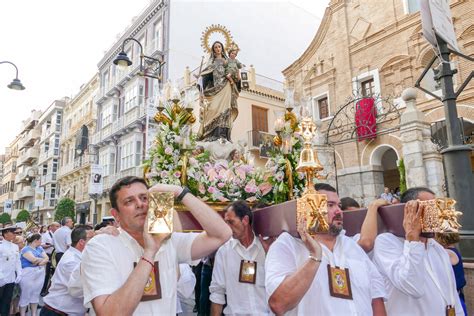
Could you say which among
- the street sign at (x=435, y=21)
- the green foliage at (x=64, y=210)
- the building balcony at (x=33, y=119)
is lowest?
the green foliage at (x=64, y=210)

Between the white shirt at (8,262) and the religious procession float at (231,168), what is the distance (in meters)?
5.13

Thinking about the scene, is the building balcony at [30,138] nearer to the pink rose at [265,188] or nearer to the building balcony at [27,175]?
the building balcony at [27,175]

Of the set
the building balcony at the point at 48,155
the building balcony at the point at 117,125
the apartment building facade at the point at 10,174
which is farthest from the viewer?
the apartment building facade at the point at 10,174

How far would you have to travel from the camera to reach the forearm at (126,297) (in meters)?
1.92

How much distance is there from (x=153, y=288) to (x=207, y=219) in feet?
1.89

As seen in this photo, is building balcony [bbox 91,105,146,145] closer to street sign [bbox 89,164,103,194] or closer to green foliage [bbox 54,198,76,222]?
street sign [bbox 89,164,103,194]

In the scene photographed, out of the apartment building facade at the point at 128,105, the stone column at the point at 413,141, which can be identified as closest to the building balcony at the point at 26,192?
the apartment building facade at the point at 128,105

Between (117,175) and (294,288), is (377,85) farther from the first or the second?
(117,175)

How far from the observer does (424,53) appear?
14.4m

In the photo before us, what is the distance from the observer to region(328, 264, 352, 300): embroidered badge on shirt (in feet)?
7.51

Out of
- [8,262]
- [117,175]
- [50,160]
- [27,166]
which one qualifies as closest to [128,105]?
[117,175]

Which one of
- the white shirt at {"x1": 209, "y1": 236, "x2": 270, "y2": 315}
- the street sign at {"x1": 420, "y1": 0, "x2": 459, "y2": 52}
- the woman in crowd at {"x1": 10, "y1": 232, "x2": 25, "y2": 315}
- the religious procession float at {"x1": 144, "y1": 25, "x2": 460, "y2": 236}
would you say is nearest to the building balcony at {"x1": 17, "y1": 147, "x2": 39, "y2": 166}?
the woman in crowd at {"x1": 10, "y1": 232, "x2": 25, "y2": 315}

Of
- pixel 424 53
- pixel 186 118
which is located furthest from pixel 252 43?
pixel 186 118

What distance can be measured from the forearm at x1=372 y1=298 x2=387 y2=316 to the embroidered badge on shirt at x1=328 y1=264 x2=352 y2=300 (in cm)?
37
